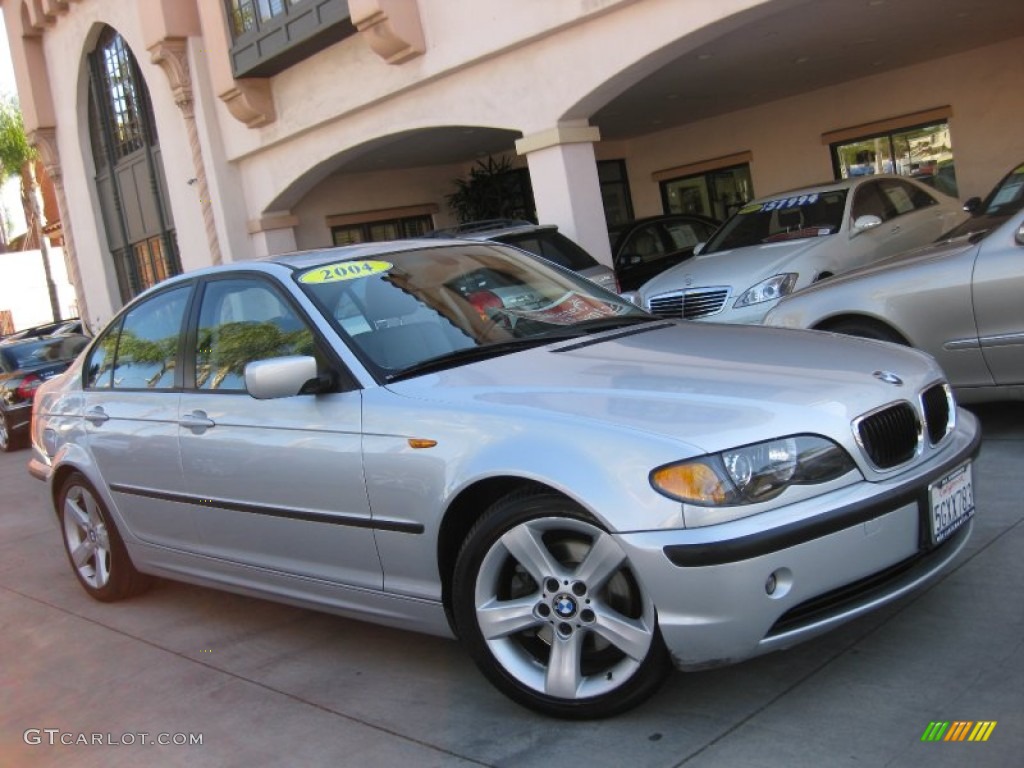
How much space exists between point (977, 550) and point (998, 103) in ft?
40.1

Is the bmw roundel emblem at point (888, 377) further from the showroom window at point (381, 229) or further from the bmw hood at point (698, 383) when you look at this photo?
the showroom window at point (381, 229)

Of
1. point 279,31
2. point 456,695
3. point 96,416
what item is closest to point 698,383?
point 456,695

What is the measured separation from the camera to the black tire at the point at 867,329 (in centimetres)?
605

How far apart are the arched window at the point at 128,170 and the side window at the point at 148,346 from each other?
15.1m

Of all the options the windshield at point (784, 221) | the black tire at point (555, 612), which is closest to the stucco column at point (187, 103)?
the windshield at point (784, 221)

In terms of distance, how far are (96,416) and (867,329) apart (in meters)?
4.35

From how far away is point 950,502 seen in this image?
10.9 feet

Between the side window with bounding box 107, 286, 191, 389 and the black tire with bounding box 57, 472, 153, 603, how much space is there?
0.62 metres

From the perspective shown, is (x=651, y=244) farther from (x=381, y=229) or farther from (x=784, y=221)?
(x=381, y=229)

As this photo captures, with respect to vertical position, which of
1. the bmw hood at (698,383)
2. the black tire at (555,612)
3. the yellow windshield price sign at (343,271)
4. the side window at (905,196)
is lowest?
the black tire at (555,612)

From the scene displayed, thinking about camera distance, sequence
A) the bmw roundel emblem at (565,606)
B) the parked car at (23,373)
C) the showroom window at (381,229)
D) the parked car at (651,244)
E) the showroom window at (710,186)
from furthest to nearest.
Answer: the showroom window at (381,229) < the showroom window at (710,186) < the parked car at (23,373) < the parked car at (651,244) < the bmw roundel emblem at (565,606)

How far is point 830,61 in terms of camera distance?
13.8 meters

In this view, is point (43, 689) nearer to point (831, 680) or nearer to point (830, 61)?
point (831, 680)

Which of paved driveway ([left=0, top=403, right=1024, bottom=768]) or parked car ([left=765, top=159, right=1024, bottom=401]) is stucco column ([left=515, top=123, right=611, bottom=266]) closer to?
parked car ([left=765, top=159, right=1024, bottom=401])
